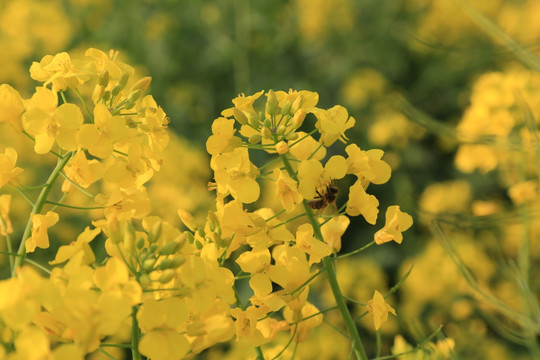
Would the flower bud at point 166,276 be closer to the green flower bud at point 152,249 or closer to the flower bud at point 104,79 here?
the green flower bud at point 152,249

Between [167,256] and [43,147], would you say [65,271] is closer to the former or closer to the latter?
[167,256]

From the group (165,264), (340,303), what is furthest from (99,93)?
(340,303)

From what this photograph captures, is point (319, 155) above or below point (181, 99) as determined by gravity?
above

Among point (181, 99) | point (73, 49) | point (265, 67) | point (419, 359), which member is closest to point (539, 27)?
point (265, 67)

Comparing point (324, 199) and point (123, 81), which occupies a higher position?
point (123, 81)

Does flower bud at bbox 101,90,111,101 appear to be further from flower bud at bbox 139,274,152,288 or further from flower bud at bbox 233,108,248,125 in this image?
flower bud at bbox 139,274,152,288

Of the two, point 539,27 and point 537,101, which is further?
point 539,27

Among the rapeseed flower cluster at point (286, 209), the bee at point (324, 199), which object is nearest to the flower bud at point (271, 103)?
the rapeseed flower cluster at point (286, 209)

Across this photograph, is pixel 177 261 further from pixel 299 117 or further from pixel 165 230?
pixel 299 117
